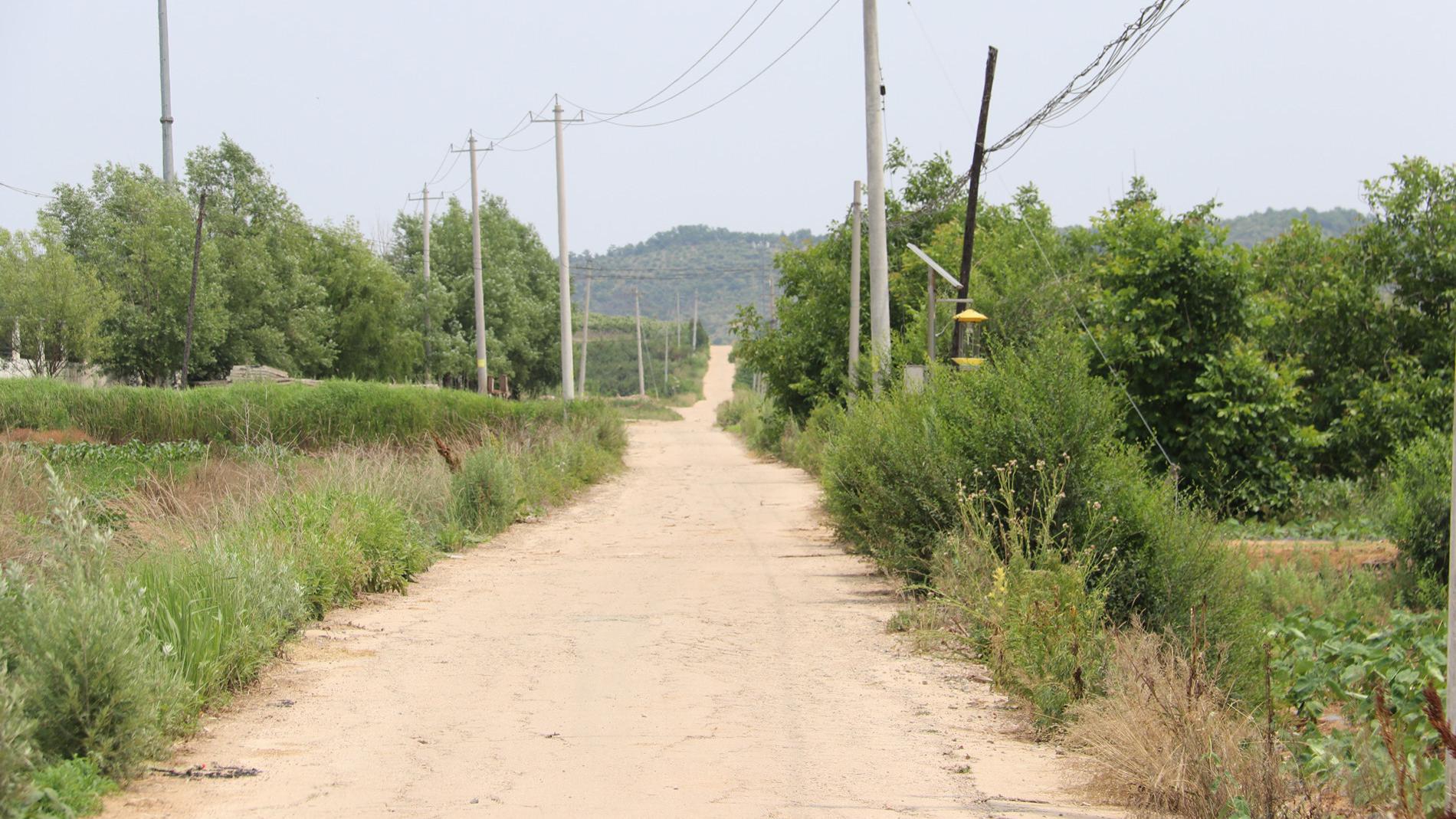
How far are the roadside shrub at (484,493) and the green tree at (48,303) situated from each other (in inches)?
956

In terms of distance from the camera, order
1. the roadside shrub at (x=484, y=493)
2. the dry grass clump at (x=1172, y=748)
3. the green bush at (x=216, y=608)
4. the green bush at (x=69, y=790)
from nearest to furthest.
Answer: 1. the green bush at (x=69, y=790)
2. the dry grass clump at (x=1172, y=748)
3. the green bush at (x=216, y=608)
4. the roadside shrub at (x=484, y=493)

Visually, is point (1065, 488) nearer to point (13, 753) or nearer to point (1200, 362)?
point (13, 753)

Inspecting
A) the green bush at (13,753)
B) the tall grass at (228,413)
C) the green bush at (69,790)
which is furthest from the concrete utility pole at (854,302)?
the green bush at (13,753)

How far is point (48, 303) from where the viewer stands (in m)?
37.8

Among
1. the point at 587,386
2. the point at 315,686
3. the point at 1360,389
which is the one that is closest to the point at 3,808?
the point at 315,686

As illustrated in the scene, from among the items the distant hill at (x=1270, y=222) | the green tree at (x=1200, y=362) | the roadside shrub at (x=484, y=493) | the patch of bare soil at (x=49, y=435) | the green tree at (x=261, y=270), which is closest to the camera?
the roadside shrub at (x=484, y=493)

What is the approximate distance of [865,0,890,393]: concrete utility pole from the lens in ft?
66.5

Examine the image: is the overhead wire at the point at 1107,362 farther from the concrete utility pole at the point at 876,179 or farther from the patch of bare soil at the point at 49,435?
the patch of bare soil at the point at 49,435

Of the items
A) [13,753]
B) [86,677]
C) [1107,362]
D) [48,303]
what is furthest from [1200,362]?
[48,303]

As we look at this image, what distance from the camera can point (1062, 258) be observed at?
3070cm

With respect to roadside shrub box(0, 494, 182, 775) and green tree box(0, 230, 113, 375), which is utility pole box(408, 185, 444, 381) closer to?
green tree box(0, 230, 113, 375)

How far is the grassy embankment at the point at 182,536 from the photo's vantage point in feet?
18.8

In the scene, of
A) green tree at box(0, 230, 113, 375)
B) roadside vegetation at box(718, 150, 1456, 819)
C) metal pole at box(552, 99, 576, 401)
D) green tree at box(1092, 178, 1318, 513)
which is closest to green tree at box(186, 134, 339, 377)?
green tree at box(0, 230, 113, 375)

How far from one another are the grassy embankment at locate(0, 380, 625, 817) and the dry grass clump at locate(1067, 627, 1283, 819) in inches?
179
